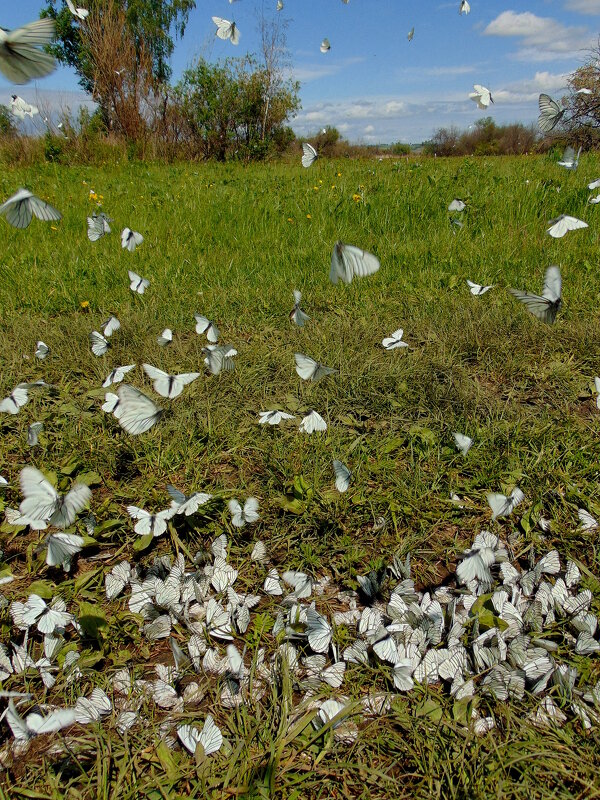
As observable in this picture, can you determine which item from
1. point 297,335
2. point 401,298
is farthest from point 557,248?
point 297,335

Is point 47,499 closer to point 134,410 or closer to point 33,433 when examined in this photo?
point 134,410

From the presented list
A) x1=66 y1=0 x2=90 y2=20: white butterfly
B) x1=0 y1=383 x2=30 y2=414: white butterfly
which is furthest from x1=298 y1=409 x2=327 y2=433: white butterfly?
x1=66 y1=0 x2=90 y2=20: white butterfly

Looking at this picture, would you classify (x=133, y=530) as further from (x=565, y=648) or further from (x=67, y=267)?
(x=67, y=267)

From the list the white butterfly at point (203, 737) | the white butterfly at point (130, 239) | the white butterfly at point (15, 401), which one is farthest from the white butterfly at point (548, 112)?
the white butterfly at point (203, 737)

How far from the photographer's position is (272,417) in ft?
6.79

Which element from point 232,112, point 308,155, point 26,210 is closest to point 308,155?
point 308,155

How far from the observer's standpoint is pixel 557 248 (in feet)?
11.6

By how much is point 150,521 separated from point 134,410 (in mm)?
367

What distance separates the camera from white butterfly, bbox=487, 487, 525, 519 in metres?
1.63

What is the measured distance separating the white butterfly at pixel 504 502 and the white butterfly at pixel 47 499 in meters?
1.19

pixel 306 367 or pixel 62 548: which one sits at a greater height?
pixel 306 367

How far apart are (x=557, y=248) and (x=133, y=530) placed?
10.5 feet

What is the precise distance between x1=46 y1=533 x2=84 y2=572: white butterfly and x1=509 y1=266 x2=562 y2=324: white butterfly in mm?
1620

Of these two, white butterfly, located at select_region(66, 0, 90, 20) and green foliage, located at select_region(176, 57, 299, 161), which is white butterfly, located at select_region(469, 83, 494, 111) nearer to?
white butterfly, located at select_region(66, 0, 90, 20)
